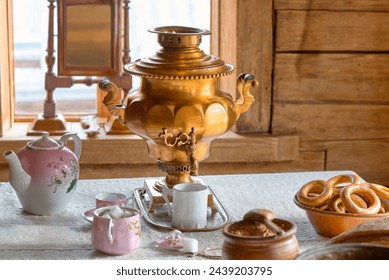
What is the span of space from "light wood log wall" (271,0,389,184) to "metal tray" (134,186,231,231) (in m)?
1.06

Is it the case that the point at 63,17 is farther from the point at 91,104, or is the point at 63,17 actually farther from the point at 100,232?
→ the point at 100,232

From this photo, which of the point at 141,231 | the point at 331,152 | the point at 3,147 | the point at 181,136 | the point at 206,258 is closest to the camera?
the point at 206,258

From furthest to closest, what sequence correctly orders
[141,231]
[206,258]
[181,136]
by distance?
[181,136] → [141,231] → [206,258]

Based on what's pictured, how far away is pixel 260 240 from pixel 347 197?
1.33 feet

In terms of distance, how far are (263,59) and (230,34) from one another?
161 millimetres

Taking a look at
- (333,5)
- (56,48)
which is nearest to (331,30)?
(333,5)

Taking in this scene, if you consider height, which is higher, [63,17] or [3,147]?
[63,17]

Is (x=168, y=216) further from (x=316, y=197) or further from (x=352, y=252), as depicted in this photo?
(x=352, y=252)

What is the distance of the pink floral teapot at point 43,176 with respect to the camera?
1940 millimetres

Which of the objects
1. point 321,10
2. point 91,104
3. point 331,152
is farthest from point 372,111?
point 91,104

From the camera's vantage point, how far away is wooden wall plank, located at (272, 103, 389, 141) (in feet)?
10.2

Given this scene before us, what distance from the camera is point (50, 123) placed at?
3.05m

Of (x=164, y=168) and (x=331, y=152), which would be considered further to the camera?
(x=331, y=152)

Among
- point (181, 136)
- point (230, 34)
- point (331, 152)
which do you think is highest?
point (230, 34)
